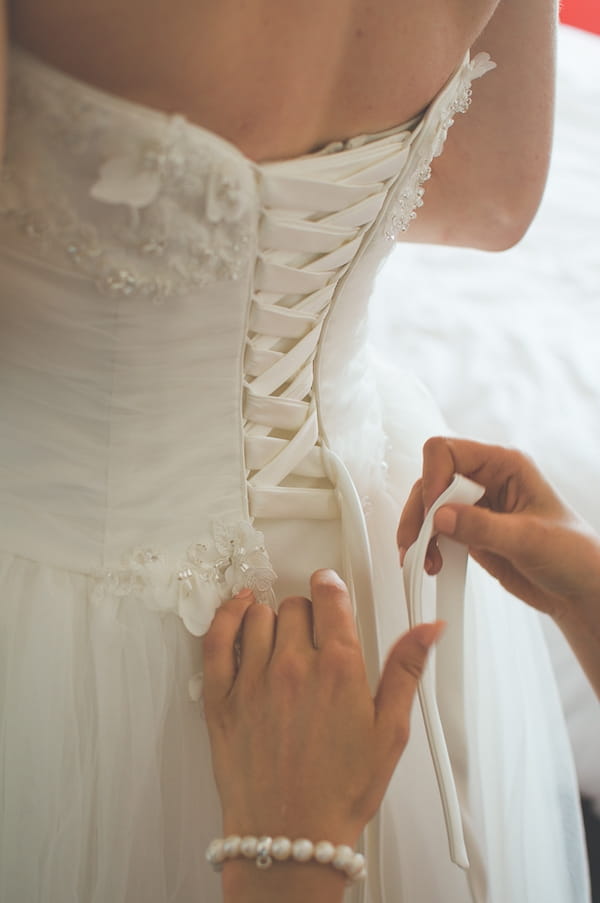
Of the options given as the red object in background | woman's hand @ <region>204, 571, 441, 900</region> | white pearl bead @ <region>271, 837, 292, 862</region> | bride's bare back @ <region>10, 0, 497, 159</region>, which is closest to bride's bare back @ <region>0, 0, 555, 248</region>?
bride's bare back @ <region>10, 0, 497, 159</region>

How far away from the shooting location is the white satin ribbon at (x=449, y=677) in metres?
0.57

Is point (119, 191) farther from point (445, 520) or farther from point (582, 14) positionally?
point (582, 14)

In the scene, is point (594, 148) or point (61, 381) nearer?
point (61, 381)

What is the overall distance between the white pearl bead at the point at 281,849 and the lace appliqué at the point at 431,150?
1.39ft

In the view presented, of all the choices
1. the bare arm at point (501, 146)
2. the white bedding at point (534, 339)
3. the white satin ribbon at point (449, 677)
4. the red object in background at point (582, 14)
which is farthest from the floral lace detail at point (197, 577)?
the red object in background at point (582, 14)

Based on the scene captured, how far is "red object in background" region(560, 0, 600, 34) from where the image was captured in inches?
93.2

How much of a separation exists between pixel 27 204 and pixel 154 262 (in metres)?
0.08

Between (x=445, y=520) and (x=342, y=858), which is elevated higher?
(x=445, y=520)

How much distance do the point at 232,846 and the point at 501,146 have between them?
0.69 meters

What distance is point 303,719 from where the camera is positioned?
533 mm

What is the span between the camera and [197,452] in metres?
0.59

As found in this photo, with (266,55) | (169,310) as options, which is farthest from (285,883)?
(266,55)

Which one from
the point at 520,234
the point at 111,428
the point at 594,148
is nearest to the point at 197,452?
the point at 111,428

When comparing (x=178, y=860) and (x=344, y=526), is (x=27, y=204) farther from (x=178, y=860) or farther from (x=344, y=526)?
(x=178, y=860)
